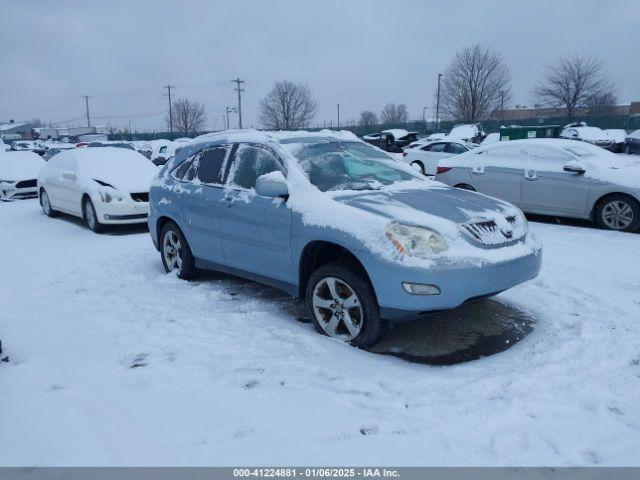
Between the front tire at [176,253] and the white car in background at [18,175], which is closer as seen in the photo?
the front tire at [176,253]

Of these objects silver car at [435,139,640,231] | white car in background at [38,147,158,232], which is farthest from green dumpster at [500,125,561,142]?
white car in background at [38,147,158,232]

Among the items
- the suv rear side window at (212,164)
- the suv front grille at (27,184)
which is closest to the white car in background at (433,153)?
the suv front grille at (27,184)

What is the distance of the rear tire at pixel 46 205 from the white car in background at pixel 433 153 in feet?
38.1

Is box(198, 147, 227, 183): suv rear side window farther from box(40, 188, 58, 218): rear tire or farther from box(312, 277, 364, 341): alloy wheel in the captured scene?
box(40, 188, 58, 218): rear tire

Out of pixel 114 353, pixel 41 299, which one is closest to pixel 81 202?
pixel 41 299

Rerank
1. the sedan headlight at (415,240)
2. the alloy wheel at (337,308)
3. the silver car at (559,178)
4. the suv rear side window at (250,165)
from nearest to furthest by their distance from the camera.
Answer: the sedan headlight at (415,240), the alloy wheel at (337,308), the suv rear side window at (250,165), the silver car at (559,178)

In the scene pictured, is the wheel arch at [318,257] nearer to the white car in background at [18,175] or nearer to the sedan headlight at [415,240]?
the sedan headlight at [415,240]

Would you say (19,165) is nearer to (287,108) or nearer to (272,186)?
(272,186)

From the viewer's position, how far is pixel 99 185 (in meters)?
9.45

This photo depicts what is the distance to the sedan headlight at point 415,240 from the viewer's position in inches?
146

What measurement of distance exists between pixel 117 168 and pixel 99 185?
2.32 ft

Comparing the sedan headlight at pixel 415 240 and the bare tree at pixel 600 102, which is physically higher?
the bare tree at pixel 600 102

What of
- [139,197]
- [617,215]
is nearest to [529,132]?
[617,215]

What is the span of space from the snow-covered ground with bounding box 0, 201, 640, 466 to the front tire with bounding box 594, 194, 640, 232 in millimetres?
2956
